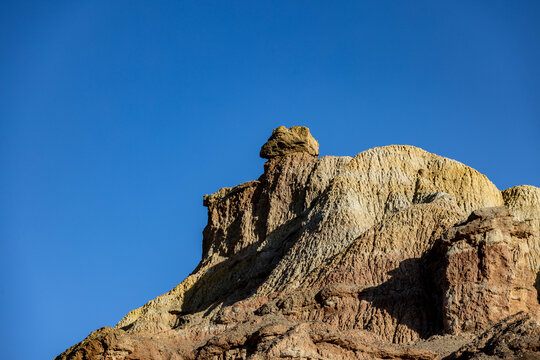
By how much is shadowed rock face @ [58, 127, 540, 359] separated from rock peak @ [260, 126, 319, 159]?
89mm

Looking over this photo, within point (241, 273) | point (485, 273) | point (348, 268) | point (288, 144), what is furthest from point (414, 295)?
point (288, 144)

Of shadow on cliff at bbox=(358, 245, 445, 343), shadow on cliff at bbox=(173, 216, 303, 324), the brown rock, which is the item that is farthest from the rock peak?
the brown rock

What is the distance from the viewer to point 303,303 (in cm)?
A: 4384

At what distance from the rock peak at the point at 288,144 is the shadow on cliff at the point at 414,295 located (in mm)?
20851

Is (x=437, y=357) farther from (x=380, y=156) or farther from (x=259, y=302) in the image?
(x=380, y=156)

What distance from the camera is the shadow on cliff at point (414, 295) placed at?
135ft

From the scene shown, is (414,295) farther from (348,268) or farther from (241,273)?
(241,273)

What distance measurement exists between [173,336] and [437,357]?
43.8 ft

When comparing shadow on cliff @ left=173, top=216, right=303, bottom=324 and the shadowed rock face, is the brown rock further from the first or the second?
shadow on cliff @ left=173, top=216, right=303, bottom=324

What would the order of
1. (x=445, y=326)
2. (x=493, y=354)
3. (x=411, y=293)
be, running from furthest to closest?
(x=411, y=293)
(x=445, y=326)
(x=493, y=354)

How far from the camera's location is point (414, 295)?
42594mm

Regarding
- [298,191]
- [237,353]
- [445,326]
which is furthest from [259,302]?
[298,191]

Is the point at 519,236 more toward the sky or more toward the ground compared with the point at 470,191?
more toward the ground

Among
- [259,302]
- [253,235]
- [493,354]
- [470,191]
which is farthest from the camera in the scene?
[253,235]
